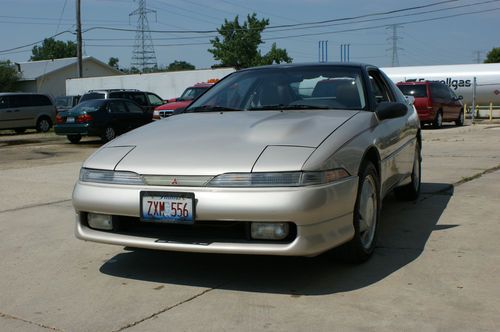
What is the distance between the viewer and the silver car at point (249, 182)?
3.37m

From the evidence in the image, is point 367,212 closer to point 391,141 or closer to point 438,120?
point 391,141

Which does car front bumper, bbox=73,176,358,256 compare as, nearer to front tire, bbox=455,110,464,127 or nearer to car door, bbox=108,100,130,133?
car door, bbox=108,100,130,133

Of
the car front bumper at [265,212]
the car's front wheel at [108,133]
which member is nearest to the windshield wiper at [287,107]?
the car front bumper at [265,212]

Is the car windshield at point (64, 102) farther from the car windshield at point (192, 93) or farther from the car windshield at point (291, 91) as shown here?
the car windshield at point (291, 91)

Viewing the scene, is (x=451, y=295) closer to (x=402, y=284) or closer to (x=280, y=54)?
(x=402, y=284)

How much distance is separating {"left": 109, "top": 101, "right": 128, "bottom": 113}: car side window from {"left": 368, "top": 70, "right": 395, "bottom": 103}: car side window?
12711 millimetres

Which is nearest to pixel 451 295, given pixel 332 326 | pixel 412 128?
pixel 332 326

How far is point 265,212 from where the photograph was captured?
332 centimetres

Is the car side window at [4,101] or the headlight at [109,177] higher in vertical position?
the car side window at [4,101]

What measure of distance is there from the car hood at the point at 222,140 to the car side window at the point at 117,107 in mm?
13245

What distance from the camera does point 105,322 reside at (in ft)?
10.4

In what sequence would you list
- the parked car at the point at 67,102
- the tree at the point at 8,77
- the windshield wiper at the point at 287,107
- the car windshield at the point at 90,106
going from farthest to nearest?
1. the tree at the point at 8,77
2. the parked car at the point at 67,102
3. the car windshield at the point at 90,106
4. the windshield wiper at the point at 287,107

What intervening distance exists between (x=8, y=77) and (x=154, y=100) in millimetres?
36332

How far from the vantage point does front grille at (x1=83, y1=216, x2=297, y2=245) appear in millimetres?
3451
